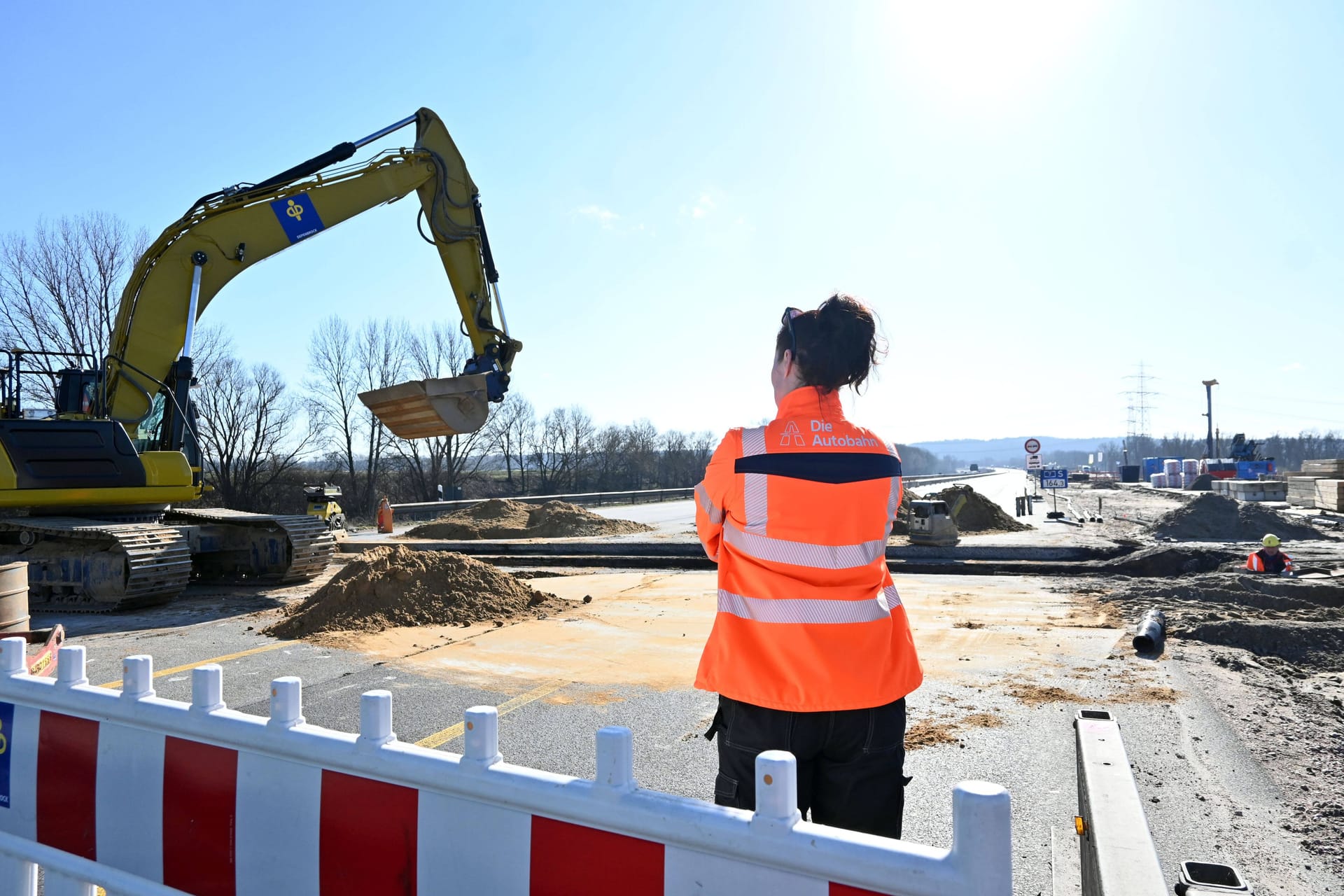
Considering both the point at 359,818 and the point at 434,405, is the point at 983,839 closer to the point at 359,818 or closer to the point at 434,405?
the point at 359,818

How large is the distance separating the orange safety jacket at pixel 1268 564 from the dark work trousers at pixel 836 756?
11.7m

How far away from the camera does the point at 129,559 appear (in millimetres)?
10055

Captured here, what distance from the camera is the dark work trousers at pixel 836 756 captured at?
88.4 inches

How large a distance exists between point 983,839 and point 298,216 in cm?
1273

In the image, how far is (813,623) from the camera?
221cm

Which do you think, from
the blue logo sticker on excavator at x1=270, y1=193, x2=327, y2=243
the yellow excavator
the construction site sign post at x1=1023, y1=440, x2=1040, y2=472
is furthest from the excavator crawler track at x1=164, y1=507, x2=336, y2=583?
the construction site sign post at x1=1023, y1=440, x2=1040, y2=472

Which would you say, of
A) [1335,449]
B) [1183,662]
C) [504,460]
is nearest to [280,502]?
[504,460]

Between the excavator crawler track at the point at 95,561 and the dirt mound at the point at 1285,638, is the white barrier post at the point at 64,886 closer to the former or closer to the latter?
the dirt mound at the point at 1285,638

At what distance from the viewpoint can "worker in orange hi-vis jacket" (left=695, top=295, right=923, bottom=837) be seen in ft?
7.25

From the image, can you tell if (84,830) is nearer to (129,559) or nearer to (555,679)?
(555,679)

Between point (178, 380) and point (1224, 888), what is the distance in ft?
42.3

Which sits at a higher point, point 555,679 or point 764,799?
point 764,799

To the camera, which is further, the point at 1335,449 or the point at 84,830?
the point at 1335,449

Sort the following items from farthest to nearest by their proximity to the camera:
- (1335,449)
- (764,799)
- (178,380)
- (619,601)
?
(1335,449)
(178,380)
(619,601)
(764,799)
